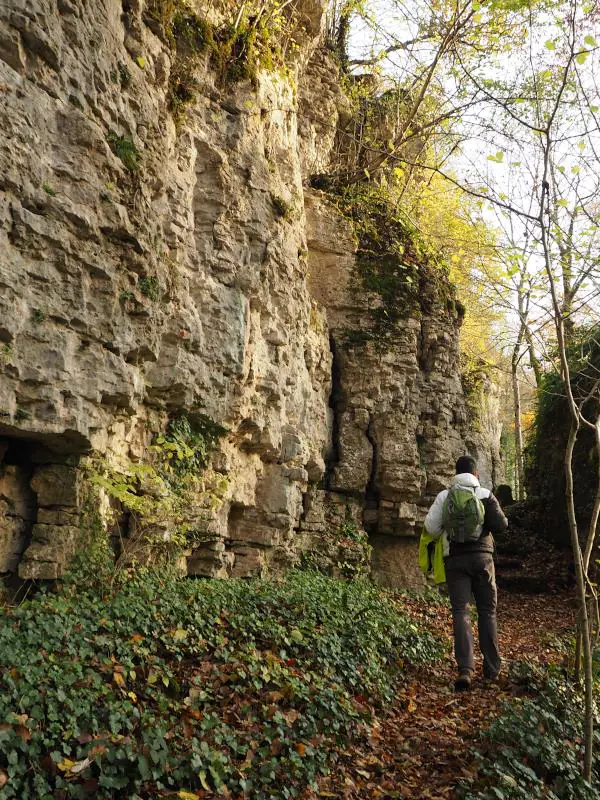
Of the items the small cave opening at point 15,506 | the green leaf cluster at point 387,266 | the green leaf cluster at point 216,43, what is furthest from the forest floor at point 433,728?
the green leaf cluster at point 216,43

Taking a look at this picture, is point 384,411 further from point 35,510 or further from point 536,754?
point 536,754

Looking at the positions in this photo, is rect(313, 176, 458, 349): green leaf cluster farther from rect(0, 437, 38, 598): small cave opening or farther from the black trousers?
rect(0, 437, 38, 598): small cave opening

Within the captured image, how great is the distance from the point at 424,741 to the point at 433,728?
0.32 m

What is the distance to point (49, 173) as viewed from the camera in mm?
5965

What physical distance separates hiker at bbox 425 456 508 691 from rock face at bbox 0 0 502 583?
2915 millimetres

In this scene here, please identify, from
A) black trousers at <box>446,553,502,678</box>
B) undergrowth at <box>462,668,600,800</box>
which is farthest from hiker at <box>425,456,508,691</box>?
undergrowth at <box>462,668,600,800</box>

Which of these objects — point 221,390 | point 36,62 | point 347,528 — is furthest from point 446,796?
point 347,528

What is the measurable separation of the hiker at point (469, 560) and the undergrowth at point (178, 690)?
0.88 metres

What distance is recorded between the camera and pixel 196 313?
8.23 metres

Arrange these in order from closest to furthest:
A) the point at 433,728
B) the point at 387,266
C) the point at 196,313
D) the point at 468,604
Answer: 1. the point at 433,728
2. the point at 468,604
3. the point at 196,313
4. the point at 387,266

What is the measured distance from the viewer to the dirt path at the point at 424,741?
4469 mm

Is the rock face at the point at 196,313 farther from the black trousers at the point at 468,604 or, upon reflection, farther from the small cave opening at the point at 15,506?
the black trousers at the point at 468,604

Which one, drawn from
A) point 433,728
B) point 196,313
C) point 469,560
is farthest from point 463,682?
point 196,313

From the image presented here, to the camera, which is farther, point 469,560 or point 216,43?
point 216,43
